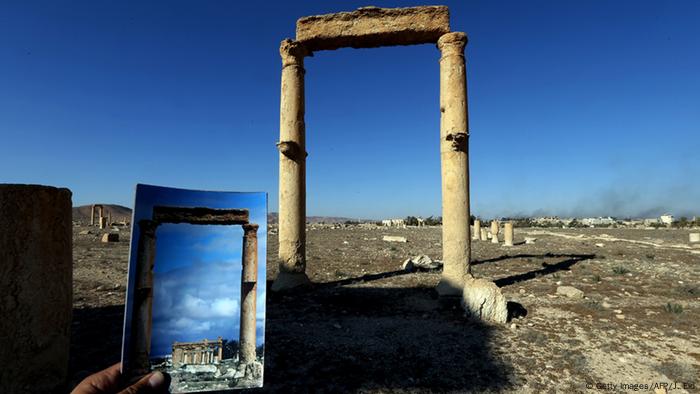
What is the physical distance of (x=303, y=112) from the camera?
9.80 m

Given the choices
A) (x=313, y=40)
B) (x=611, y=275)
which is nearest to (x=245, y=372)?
(x=313, y=40)

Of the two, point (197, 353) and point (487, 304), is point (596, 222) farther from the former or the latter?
point (197, 353)

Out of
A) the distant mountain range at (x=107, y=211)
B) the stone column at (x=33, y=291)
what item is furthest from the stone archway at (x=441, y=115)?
the distant mountain range at (x=107, y=211)

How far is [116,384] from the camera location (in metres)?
1.92

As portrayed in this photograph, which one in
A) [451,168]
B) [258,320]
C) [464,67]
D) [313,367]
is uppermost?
[464,67]

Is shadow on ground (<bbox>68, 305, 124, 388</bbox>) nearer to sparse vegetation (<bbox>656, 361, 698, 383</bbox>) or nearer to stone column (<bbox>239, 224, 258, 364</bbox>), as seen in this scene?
stone column (<bbox>239, 224, 258, 364</bbox>)

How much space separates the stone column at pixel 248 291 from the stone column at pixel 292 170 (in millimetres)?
7232

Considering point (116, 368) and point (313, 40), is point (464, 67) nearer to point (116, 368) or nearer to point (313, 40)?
point (313, 40)

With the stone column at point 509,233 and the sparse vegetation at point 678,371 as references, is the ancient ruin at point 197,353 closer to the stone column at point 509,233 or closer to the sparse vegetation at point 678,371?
the sparse vegetation at point 678,371

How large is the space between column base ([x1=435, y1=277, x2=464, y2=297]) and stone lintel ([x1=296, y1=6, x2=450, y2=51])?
5886 mm

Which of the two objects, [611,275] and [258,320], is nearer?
[258,320]

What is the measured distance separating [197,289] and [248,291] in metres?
0.27

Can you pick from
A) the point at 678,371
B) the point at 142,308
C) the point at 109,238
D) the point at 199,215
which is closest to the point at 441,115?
the point at 678,371

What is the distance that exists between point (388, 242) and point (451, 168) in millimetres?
13195
